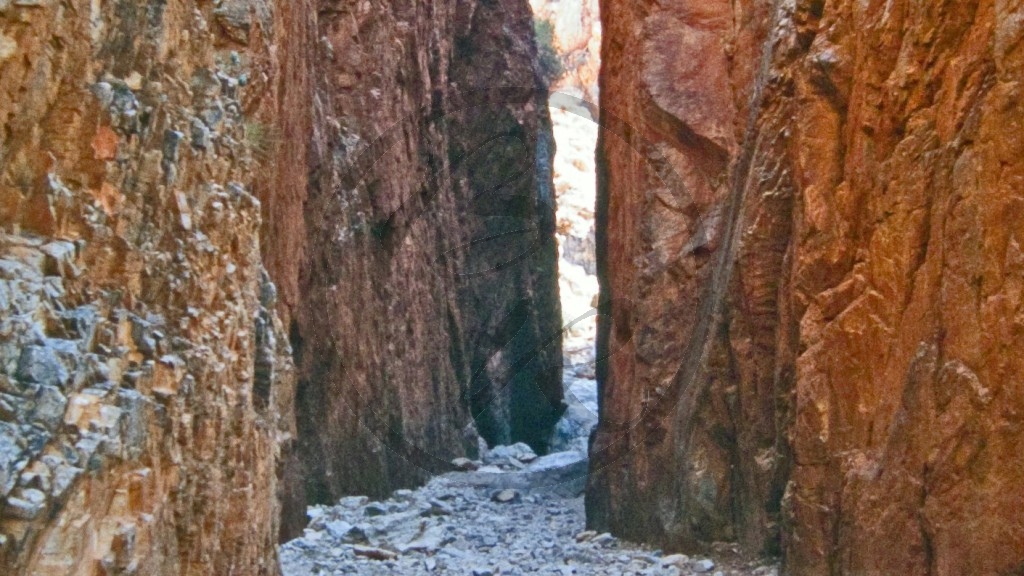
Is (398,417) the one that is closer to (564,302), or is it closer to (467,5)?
(467,5)

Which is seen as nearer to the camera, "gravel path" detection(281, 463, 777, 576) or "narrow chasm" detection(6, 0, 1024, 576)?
"narrow chasm" detection(6, 0, 1024, 576)

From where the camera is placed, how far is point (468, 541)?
13.6 meters

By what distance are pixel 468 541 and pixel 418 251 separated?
662cm

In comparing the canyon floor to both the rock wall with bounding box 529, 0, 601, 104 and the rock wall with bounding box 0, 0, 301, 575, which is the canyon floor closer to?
the rock wall with bounding box 0, 0, 301, 575

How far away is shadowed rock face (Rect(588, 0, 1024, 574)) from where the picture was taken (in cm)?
700

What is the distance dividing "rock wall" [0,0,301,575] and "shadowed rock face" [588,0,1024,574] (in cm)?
440

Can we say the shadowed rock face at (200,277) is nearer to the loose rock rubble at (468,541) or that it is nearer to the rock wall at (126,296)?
the rock wall at (126,296)

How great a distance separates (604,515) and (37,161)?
385 inches

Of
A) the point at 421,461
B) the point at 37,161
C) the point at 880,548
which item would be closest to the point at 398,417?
the point at 421,461

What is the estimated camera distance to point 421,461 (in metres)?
17.6

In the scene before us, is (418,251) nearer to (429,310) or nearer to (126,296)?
(429,310)

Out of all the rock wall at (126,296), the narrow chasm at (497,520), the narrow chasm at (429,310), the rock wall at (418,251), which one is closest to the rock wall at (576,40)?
the narrow chasm at (497,520)

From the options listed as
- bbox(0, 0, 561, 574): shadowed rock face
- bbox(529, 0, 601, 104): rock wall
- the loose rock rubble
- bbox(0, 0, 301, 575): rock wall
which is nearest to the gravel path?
the loose rock rubble

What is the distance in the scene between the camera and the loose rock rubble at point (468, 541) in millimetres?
11586
